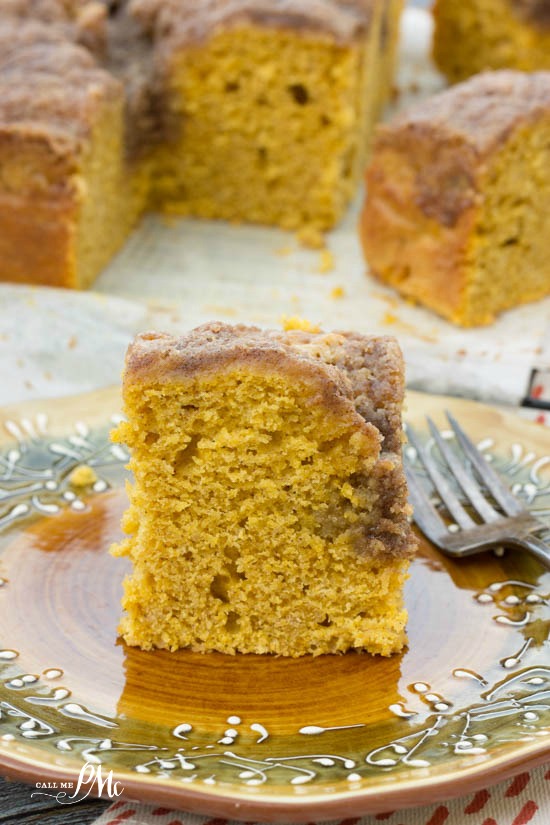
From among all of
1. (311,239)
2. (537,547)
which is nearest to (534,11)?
(311,239)

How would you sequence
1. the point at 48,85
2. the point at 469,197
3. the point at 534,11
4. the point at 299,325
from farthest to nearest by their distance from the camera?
the point at 534,11 → the point at 48,85 → the point at 469,197 → the point at 299,325

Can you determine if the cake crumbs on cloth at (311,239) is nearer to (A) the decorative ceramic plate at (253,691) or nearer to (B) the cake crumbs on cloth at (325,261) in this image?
(B) the cake crumbs on cloth at (325,261)

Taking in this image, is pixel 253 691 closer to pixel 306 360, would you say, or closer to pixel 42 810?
pixel 42 810

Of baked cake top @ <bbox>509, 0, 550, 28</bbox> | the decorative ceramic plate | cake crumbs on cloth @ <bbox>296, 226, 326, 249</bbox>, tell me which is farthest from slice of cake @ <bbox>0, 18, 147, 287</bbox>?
baked cake top @ <bbox>509, 0, 550, 28</bbox>

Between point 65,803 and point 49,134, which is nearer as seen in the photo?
point 65,803

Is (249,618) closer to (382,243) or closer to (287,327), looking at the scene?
(287,327)

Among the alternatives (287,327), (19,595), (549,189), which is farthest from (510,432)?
(549,189)
